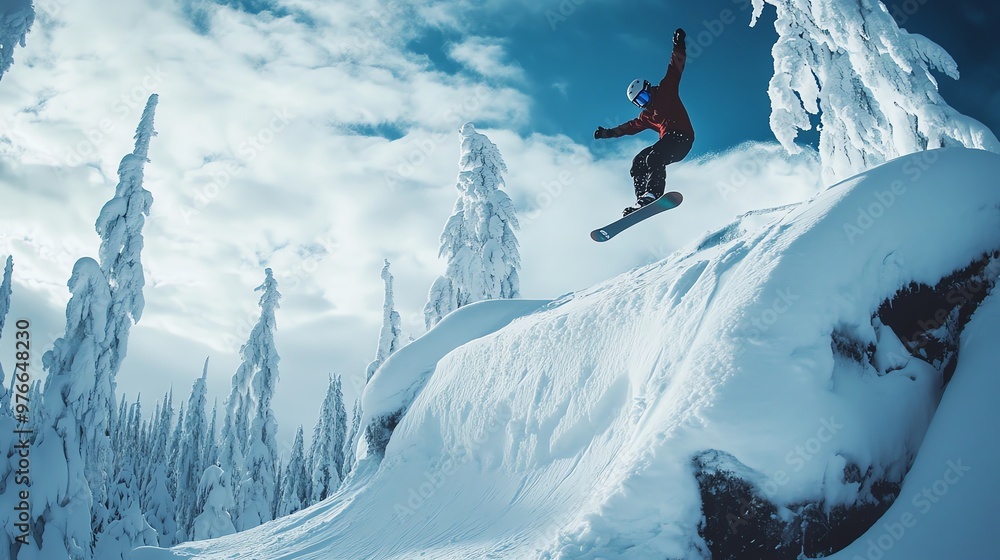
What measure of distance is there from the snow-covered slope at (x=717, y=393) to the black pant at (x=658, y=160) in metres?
1.06

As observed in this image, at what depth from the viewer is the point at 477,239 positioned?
20859 mm

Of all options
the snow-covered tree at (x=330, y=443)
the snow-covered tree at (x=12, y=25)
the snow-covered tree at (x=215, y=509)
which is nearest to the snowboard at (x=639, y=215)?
the snow-covered tree at (x=12, y=25)

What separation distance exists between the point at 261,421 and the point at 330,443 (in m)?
11.9

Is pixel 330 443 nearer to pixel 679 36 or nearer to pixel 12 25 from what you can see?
pixel 12 25

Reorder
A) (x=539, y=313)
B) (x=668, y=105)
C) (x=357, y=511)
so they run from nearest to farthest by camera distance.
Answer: (x=668, y=105) < (x=357, y=511) < (x=539, y=313)

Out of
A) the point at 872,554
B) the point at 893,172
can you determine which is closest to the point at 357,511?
the point at 872,554

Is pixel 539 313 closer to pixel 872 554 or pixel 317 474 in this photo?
pixel 872 554

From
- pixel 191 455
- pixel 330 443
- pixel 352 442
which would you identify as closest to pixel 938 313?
pixel 352 442

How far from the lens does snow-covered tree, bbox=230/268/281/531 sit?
23.7 m

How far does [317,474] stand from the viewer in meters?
30.2

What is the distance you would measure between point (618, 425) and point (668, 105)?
409 centimetres

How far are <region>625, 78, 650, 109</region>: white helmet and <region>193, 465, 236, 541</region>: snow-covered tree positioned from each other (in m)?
21.5

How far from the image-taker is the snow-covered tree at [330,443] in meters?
29.9

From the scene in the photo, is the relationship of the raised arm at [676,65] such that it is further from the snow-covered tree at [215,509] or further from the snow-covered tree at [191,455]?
the snow-covered tree at [191,455]
